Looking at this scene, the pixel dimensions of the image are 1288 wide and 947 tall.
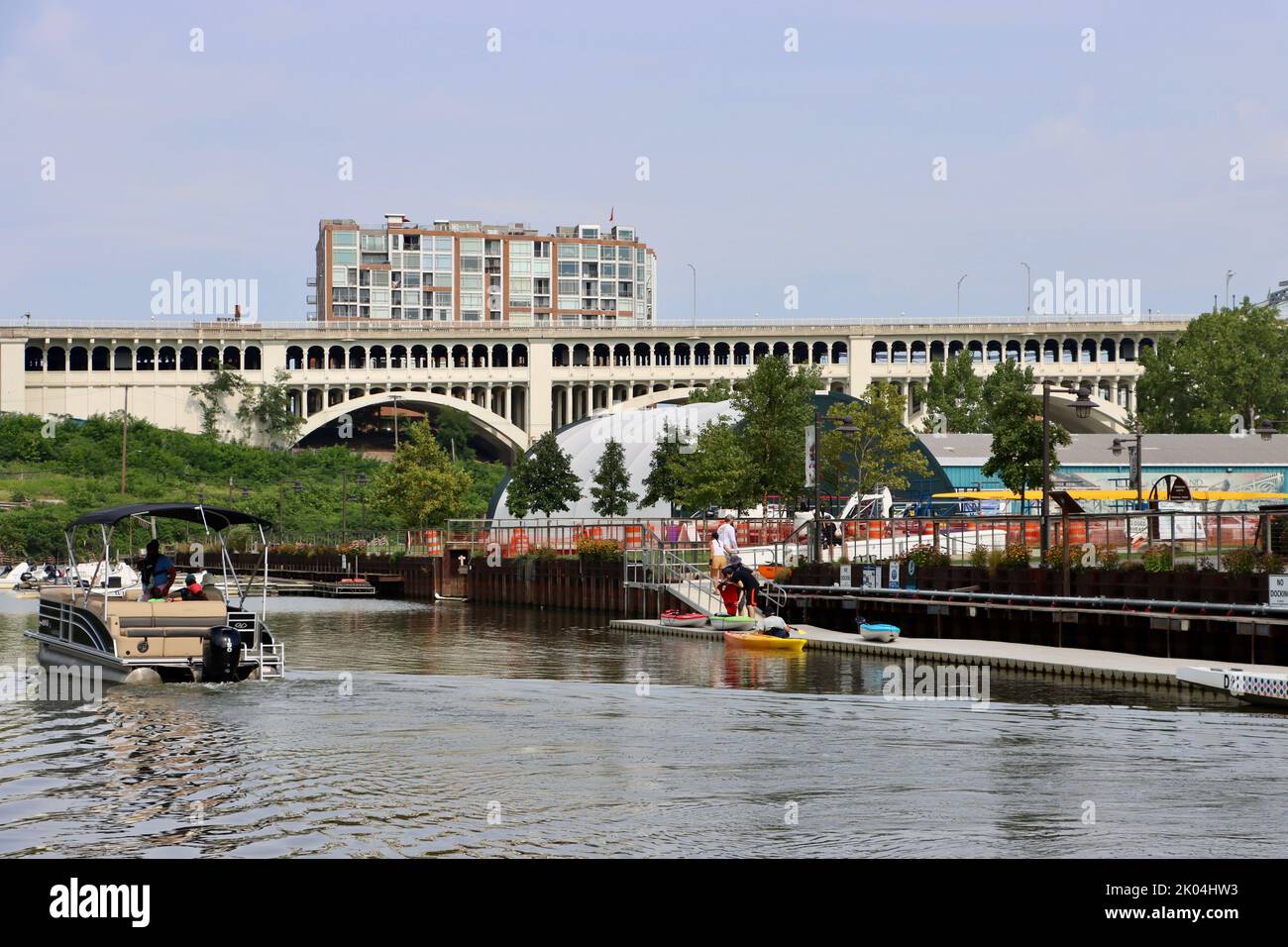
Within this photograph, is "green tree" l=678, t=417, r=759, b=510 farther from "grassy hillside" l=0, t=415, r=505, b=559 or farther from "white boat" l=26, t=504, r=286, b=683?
"white boat" l=26, t=504, r=286, b=683

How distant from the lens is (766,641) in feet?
151

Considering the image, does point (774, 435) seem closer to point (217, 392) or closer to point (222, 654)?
point (222, 654)

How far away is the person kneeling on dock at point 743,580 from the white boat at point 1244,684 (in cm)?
1851

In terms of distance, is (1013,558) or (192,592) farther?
(1013,558)

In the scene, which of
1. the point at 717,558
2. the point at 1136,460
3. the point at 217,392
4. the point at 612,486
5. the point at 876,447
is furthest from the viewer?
the point at 217,392

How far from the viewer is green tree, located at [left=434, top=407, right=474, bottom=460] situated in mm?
169750

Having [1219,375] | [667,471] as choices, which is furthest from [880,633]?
[1219,375]

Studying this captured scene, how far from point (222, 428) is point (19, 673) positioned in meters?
130

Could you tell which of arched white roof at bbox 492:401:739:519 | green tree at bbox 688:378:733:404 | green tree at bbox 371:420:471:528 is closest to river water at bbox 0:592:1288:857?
arched white roof at bbox 492:401:739:519

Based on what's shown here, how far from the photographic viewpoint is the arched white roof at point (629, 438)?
113312 mm

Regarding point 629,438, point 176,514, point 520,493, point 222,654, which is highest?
point 629,438

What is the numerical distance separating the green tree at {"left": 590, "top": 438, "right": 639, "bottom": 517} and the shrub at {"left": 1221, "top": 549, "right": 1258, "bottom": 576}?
2586 inches

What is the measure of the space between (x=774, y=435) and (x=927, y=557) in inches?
1265
